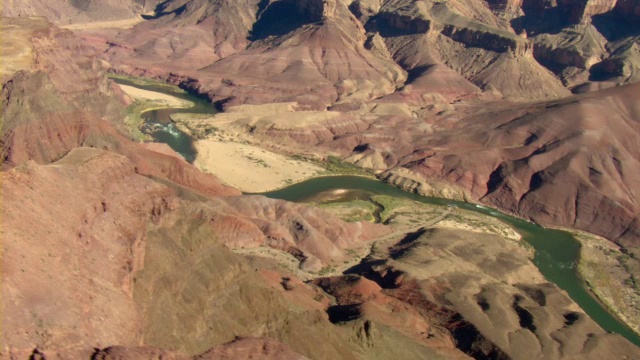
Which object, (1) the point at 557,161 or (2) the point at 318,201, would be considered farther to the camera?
(1) the point at 557,161

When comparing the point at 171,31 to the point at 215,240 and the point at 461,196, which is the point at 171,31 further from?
the point at 215,240

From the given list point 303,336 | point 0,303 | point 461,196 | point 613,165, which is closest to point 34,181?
point 0,303

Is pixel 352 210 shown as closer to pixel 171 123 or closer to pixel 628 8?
pixel 171 123

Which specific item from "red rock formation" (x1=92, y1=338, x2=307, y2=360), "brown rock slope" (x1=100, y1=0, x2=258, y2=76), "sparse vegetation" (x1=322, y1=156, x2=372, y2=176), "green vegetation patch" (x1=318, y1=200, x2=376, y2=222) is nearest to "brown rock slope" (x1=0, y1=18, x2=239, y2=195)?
"green vegetation patch" (x1=318, y1=200, x2=376, y2=222)

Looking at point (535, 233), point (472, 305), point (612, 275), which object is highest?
point (472, 305)

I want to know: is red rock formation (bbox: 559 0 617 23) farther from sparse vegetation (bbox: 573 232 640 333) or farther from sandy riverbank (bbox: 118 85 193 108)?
sandy riverbank (bbox: 118 85 193 108)

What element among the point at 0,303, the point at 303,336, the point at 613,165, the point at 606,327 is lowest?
the point at 606,327

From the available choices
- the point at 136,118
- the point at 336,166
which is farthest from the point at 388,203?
the point at 136,118
